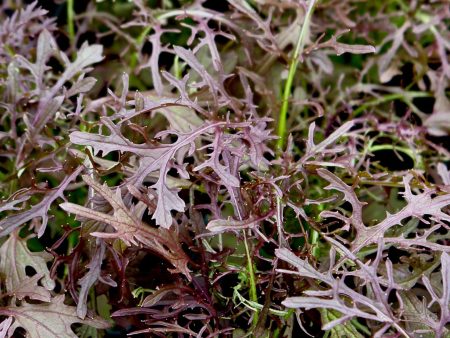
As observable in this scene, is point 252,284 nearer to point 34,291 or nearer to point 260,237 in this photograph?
point 260,237

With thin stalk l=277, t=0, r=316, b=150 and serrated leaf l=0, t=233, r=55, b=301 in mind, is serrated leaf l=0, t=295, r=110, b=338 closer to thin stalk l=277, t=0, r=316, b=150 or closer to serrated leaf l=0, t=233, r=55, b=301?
serrated leaf l=0, t=233, r=55, b=301

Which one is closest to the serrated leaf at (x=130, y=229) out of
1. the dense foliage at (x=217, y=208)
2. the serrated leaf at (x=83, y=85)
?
the dense foliage at (x=217, y=208)

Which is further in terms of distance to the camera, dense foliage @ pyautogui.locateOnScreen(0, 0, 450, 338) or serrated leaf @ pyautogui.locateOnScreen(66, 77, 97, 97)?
serrated leaf @ pyautogui.locateOnScreen(66, 77, 97, 97)

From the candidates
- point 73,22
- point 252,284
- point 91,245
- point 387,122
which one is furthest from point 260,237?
point 73,22

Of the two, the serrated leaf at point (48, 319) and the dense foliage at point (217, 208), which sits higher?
the dense foliage at point (217, 208)

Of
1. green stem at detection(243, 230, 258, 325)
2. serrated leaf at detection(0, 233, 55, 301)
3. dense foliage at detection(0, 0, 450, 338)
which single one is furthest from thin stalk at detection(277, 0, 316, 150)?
serrated leaf at detection(0, 233, 55, 301)

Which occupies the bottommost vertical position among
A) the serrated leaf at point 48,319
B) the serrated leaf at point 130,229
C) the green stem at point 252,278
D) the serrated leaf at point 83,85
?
the serrated leaf at point 48,319

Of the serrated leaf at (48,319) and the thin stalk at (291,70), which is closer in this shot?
the serrated leaf at (48,319)

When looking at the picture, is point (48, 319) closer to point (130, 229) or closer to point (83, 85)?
point (130, 229)

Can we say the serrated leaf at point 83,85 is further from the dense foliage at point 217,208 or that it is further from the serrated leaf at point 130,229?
the serrated leaf at point 130,229
